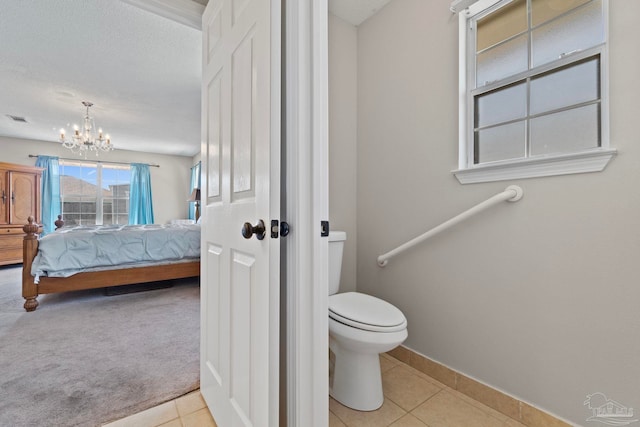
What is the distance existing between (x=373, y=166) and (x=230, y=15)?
1.18m

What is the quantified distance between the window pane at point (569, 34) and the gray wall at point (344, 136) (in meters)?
1.07

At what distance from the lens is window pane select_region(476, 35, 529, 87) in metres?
1.29

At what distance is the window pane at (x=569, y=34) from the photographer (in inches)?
42.1

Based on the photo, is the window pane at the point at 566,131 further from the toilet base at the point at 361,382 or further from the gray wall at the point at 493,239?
the toilet base at the point at 361,382

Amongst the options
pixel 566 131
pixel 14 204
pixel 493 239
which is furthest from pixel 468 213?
pixel 14 204

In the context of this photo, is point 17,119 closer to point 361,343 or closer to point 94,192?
point 94,192

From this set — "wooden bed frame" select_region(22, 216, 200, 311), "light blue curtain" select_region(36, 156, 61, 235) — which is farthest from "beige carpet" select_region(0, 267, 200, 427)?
"light blue curtain" select_region(36, 156, 61, 235)

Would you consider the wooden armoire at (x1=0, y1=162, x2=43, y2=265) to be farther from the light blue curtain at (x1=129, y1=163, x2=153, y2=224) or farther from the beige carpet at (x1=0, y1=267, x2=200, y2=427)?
the beige carpet at (x1=0, y1=267, x2=200, y2=427)

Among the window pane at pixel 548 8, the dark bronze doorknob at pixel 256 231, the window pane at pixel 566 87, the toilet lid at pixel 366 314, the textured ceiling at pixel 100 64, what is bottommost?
the toilet lid at pixel 366 314

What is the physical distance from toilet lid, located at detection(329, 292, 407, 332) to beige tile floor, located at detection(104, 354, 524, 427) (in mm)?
423

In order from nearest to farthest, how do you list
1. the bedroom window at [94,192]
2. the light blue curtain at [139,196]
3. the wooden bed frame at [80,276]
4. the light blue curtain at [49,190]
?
1. the wooden bed frame at [80,276]
2. the light blue curtain at [49,190]
3. the bedroom window at [94,192]
4. the light blue curtain at [139,196]

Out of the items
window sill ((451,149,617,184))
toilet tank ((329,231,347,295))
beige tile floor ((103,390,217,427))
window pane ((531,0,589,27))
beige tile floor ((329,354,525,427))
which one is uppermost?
window pane ((531,0,589,27))

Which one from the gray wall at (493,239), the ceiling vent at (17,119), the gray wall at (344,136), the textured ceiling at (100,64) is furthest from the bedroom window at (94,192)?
the gray wall at (493,239)

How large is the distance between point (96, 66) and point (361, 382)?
3.56 m
